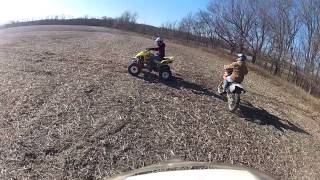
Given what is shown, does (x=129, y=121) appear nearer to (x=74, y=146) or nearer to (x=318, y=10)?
(x=74, y=146)

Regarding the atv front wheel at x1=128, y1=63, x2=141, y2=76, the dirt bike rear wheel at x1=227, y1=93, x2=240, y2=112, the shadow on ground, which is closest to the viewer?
the shadow on ground

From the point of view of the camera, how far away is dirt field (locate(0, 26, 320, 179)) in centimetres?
896

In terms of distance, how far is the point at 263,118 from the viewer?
46.4 ft

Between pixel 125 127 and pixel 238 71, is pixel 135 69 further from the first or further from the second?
pixel 125 127

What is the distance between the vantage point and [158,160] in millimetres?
9320

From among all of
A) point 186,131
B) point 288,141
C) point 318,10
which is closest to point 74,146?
point 186,131

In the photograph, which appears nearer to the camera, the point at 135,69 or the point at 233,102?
the point at 233,102

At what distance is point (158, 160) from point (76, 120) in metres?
2.55

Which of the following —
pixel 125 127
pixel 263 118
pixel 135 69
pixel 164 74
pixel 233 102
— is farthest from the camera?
pixel 135 69

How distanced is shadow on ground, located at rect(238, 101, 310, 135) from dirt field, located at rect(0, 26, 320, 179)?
54 millimetres

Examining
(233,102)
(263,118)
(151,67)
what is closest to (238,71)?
(233,102)

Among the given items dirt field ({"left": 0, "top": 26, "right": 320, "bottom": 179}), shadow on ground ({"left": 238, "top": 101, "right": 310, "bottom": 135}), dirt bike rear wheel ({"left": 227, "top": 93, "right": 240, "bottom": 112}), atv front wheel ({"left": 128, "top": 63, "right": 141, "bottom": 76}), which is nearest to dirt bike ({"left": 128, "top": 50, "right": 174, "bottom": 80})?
atv front wheel ({"left": 128, "top": 63, "right": 141, "bottom": 76})

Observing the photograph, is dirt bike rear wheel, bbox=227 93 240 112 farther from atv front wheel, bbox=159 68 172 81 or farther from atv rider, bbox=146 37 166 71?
atv rider, bbox=146 37 166 71

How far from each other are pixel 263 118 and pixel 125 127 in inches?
194
